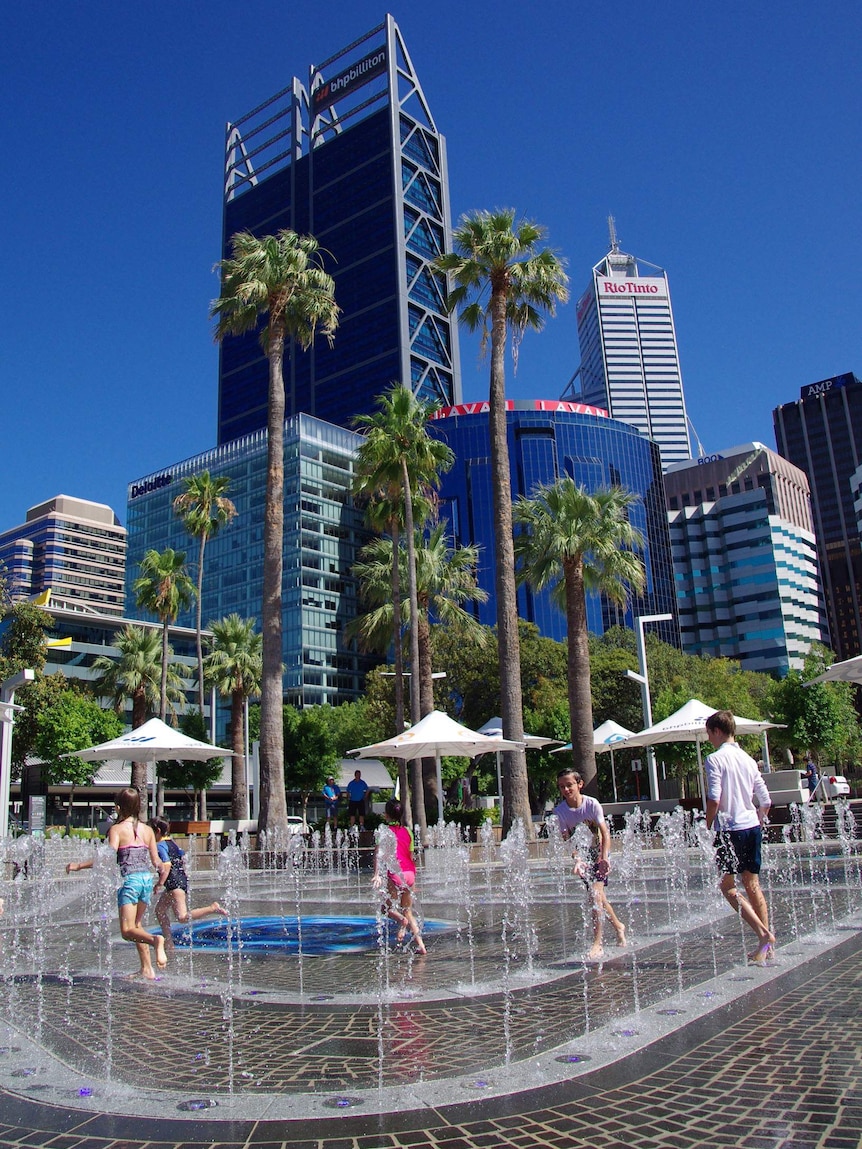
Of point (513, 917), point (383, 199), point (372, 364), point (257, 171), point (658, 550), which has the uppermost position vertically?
point (257, 171)

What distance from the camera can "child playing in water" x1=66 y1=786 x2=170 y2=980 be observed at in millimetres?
7586

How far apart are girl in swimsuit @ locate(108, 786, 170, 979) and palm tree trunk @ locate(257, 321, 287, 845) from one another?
1430cm

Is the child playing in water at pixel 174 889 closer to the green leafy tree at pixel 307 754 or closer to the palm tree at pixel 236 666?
the palm tree at pixel 236 666

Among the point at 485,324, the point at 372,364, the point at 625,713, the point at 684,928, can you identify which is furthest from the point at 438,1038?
the point at 372,364

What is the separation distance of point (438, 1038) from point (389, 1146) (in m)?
1.88

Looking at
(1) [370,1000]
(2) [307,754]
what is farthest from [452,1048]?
(2) [307,754]

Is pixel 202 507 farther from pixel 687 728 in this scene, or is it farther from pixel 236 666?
pixel 687 728

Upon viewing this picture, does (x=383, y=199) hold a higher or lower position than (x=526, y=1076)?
higher

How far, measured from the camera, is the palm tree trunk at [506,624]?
21.2 m

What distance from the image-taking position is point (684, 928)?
33.1 ft

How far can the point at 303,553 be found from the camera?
355 ft

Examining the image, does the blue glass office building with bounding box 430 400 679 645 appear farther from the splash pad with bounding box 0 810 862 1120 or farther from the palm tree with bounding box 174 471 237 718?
the splash pad with bounding box 0 810 862 1120

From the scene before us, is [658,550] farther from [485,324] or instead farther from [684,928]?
[684,928]

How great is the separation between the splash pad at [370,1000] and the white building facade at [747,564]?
131027 millimetres
